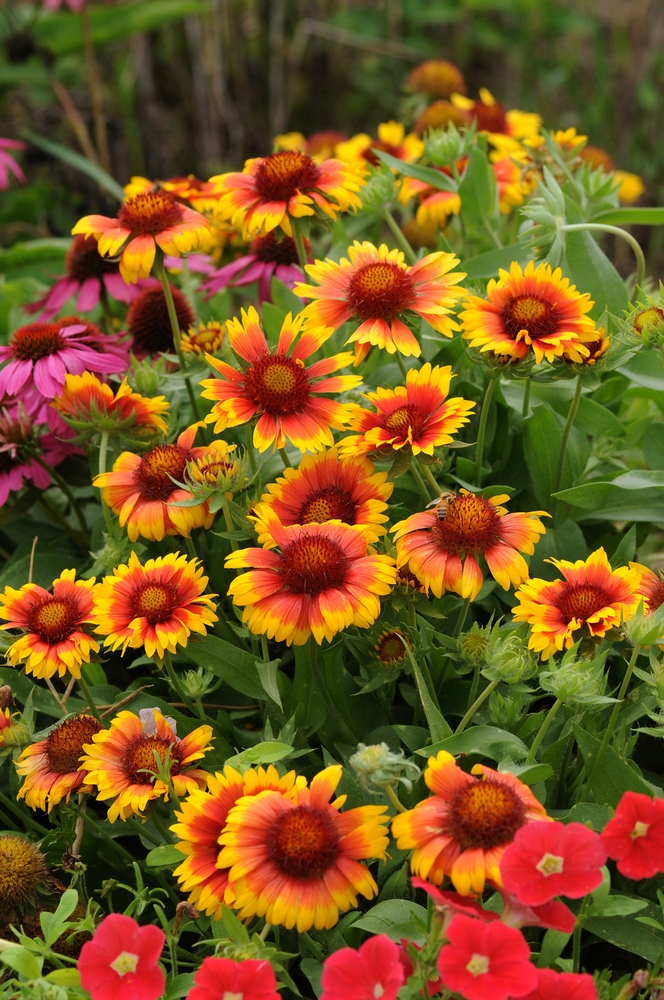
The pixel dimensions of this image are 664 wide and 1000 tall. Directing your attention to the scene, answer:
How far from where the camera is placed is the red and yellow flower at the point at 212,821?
734 millimetres

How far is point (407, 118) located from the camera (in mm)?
2031

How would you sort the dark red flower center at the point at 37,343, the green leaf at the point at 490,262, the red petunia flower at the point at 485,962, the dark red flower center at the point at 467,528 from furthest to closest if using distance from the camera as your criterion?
the green leaf at the point at 490,262, the dark red flower center at the point at 37,343, the dark red flower center at the point at 467,528, the red petunia flower at the point at 485,962

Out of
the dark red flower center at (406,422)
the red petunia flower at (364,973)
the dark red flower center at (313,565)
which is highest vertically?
the dark red flower center at (406,422)

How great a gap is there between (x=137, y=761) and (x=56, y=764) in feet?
0.32

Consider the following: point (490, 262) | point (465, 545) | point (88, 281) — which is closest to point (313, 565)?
point (465, 545)

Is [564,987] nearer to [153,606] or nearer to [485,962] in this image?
[485,962]

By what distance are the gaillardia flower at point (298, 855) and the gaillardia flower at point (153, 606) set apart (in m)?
0.18

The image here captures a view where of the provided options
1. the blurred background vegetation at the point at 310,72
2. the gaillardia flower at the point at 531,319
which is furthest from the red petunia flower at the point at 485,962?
the blurred background vegetation at the point at 310,72

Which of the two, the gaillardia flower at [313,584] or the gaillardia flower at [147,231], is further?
the gaillardia flower at [147,231]

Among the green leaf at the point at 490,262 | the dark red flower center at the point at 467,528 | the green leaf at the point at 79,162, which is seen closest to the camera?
the dark red flower center at the point at 467,528

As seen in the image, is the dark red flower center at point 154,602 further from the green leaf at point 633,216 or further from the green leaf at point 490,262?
the green leaf at point 633,216

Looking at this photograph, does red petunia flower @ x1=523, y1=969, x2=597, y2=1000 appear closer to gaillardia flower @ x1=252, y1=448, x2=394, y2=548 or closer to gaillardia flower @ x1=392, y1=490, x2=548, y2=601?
gaillardia flower @ x1=392, y1=490, x2=548, y2=601

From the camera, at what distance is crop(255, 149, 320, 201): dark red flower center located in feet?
3.55

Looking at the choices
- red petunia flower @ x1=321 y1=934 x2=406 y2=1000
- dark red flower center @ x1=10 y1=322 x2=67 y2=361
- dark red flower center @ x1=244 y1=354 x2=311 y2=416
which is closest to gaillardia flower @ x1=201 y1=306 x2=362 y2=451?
dark red flower center @ x1=244 y1=354 x2=311 y2=416
